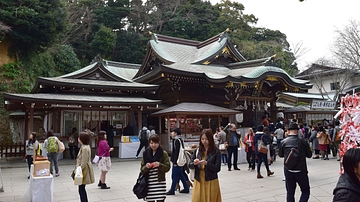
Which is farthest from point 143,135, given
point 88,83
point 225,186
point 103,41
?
point 103,41

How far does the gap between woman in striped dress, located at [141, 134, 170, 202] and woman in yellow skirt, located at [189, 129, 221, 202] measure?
20.4 inches

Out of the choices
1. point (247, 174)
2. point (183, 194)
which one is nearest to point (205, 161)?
point (183, 194)

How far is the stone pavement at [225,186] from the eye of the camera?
6617 mm

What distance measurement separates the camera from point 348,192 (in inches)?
84.3

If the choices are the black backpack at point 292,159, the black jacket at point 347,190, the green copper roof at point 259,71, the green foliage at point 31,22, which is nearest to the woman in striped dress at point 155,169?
the black backpack at point 292,159

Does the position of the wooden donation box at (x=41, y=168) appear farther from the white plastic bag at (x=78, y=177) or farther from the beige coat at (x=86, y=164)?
the white plastic bag at (x=78, y=177)

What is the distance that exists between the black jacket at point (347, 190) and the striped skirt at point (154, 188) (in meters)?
2.92

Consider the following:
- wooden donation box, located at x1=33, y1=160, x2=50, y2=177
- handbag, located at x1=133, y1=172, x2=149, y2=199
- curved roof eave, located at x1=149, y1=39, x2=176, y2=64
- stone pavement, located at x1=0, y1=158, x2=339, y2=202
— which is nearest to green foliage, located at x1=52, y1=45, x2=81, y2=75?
curved roof eave, located at x1=149, y1=39, x2=176, y2=64

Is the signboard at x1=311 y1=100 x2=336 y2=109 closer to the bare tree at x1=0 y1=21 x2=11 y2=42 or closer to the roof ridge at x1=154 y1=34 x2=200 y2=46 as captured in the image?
the roof ridge at x1=154 y1=34 x2=200 y2=46

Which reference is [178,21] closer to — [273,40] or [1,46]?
[273,40]

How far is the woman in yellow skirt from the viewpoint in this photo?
4.34 meters

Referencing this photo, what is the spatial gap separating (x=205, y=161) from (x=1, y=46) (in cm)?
2430

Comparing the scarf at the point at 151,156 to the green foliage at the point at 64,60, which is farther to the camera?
the green foliage at the point at 64,60

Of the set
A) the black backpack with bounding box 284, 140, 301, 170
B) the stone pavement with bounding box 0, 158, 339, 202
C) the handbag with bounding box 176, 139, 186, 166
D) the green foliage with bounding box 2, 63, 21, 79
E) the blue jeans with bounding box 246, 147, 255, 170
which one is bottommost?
the stone pavement with bounding box 0, 158, 339, 202
